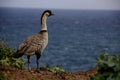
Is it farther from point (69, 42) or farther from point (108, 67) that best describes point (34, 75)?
point (69, 42)

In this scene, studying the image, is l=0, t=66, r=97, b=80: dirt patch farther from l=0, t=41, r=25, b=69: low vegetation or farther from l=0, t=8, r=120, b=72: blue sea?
l=0, t=8, r=120, b=72: blue sea

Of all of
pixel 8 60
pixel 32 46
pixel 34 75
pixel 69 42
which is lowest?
pixel 34 75

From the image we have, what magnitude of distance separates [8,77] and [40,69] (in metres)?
1.16

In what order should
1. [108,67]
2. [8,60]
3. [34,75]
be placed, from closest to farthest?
1. [108,67]
2. [34,75]
3. [8,60]

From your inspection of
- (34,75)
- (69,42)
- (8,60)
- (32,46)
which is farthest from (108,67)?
(69,42)

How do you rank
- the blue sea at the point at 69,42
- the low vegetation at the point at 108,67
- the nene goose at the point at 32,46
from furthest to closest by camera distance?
the blue sea at the point at 69,42, the nene goose at the point at 32,46, the low vegetation at the point at 108,67

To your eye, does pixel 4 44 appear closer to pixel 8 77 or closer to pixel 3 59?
pixel 3 59

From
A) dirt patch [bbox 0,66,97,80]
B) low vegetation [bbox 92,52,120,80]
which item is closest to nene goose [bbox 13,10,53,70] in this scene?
dirt patch [bbox 0,66,97,80]

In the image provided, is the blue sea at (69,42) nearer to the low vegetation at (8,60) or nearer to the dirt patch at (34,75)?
the low vegetation at (8,60)

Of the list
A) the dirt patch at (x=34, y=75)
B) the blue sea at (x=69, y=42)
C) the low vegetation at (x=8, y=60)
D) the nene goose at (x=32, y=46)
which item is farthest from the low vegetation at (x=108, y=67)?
the low vegetation at (x=8, y=60)

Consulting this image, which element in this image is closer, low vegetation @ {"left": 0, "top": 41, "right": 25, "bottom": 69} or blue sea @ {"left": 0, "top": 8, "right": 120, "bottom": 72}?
low vegetation @ {"left": 0, "top": 41, "right": 25, "bottom": 69}

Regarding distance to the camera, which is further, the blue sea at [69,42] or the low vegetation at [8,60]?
the blue sea at [69,42]

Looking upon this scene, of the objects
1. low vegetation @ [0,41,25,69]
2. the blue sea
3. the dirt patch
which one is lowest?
the dirt patch

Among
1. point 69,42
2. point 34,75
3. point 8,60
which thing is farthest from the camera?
point 69,42
